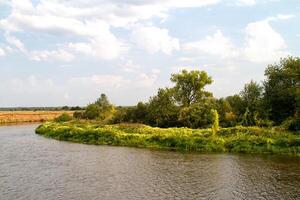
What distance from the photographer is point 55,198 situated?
24078 millimetres

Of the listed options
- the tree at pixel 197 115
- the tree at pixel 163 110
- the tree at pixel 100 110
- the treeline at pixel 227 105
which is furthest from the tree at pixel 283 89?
the tree at pixel 100 110

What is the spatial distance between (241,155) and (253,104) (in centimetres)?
1970

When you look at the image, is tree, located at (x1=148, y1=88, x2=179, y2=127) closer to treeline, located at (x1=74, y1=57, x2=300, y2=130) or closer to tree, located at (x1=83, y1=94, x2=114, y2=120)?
treeline, located at (x1=74, y1=57, x2=300, y2=130)

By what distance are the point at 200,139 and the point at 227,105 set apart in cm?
1820

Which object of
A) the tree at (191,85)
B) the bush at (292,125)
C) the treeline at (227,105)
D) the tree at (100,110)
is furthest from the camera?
the tree at (100,110)

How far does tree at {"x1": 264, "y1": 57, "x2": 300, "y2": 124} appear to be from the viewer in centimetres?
5631

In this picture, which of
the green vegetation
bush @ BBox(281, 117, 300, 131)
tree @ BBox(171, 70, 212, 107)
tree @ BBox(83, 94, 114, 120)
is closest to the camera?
the green vegetation

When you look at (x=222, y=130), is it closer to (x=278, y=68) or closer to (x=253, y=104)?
(x=253, y=104)

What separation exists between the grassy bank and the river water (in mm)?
3148

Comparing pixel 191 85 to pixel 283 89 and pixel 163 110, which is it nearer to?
pixel 163 110

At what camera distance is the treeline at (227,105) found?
56.2m

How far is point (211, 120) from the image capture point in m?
58.8

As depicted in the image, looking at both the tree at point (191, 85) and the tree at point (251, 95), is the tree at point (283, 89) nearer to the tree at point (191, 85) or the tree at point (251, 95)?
the tree at point (251, 95)

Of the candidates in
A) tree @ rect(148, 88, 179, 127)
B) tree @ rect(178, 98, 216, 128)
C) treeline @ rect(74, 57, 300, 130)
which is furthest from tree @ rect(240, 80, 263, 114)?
tree @ rect(148, 88, 179, 127)
